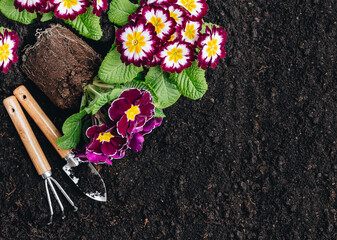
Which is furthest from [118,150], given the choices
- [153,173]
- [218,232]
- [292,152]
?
[292,152]

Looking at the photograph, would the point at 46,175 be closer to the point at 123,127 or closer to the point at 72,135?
the point at 72,135

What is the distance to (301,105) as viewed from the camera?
5.88 ft

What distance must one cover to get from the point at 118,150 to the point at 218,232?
71 cm

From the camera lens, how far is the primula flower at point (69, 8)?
4.29 ft

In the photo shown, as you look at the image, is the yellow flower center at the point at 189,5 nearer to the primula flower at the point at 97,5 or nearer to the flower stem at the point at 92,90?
the primula flower at the point at 97,5

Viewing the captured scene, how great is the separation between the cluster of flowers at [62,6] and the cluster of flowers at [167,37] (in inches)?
5.0

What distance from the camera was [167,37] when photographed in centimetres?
131

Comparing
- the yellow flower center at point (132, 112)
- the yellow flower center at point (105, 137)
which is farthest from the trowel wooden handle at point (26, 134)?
the yellow flower center at point (132, 112)

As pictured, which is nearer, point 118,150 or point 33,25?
point 118,150

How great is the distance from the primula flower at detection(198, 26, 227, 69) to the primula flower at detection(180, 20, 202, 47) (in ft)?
0.12

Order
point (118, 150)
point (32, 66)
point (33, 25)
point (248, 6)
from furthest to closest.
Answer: point (248, 6) → point (33, 25) → point (32, 66) → point (118, 150)

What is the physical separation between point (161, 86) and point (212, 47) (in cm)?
25

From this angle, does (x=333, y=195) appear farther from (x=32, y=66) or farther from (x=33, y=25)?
(x=33, y=25)

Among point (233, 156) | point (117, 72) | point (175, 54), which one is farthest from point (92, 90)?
point (233, 156)
